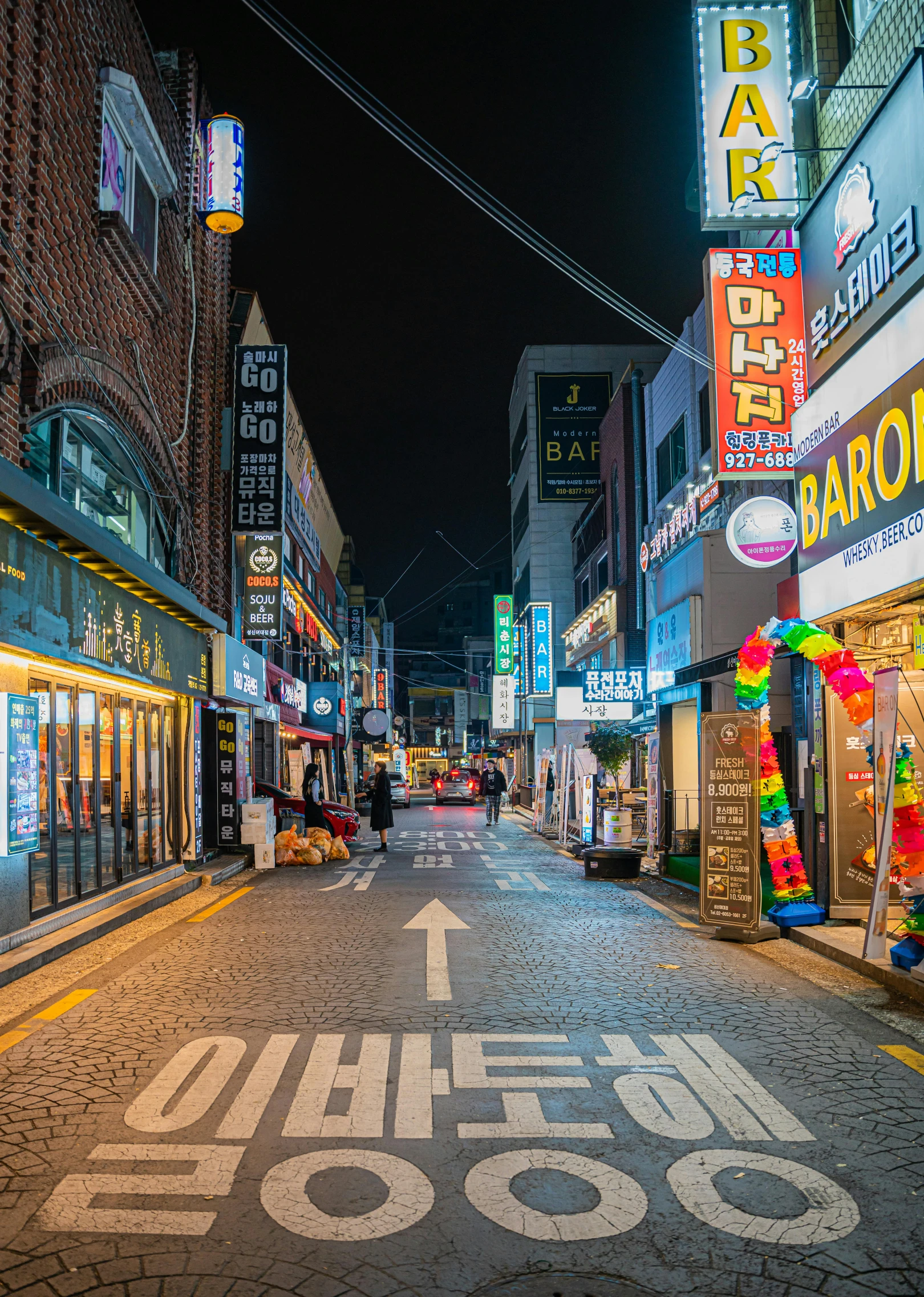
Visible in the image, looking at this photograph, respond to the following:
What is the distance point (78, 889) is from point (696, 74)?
488 inches

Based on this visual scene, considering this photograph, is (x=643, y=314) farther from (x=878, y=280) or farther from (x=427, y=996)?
(x=427, y=996)

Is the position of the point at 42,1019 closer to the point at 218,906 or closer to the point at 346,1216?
the point at 346,1216

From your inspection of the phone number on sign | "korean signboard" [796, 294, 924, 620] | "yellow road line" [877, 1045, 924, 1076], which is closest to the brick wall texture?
the phone number on sign

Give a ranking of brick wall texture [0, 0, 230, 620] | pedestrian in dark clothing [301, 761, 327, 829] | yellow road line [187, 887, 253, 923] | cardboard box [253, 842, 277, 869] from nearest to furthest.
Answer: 1. brick wall texture [0, 0, 230, 620]
2. yellow road line [187, 887, 253, 923]
3. cardboard box [253, 842, 277, 869]
4. pedestrian in dark clothing [301, 761, 327, 829]

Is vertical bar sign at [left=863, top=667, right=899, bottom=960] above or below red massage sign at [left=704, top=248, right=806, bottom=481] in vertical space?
below

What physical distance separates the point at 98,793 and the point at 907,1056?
939cm

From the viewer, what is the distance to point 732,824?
1050 cm

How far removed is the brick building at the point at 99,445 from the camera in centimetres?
1008

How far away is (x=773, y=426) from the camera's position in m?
12.9

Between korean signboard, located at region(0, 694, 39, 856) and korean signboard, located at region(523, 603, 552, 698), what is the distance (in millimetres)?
39967

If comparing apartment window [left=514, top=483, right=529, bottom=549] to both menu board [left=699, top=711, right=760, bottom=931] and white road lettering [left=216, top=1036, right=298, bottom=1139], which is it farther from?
white road lettering [left=216, top=1036, right=298, bottom=1139]

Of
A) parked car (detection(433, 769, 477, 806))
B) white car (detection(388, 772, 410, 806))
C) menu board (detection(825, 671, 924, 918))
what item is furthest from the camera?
parked car (detection(433, 769, 477, 806))

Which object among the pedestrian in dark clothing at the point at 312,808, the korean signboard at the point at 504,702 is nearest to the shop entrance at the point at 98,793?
the pedestrian in dark clothing at the point at 312,808

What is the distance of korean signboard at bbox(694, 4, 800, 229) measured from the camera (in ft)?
40.8
